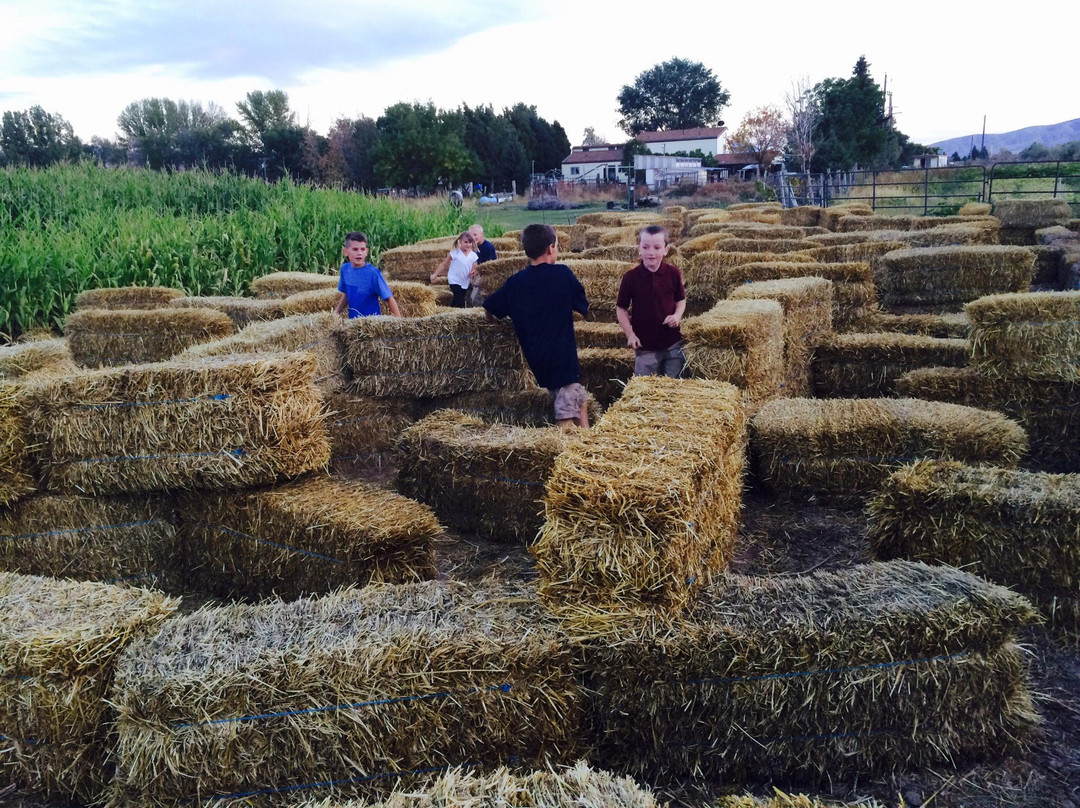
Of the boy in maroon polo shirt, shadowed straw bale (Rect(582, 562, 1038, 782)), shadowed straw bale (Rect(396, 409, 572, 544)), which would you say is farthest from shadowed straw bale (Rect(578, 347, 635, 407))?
shadowed straw bale (Rect(582, 562, 1038, 782))

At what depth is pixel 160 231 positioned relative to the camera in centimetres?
1469

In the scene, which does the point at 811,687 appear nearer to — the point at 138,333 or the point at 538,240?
the point at 538,240

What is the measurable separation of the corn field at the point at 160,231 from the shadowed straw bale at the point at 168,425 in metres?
7.62

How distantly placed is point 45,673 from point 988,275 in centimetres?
1203

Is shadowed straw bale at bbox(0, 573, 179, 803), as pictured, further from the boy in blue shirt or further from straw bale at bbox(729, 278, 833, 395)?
straw bale at bbox(729, 278, 833, 395)

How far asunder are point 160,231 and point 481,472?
37.8 ft

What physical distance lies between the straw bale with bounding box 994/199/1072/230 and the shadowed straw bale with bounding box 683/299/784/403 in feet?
49.5

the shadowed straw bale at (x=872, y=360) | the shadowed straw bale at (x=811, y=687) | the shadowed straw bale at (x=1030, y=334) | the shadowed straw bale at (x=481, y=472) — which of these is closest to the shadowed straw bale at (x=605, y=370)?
the shadowed straw bale at (x=872, y=360)

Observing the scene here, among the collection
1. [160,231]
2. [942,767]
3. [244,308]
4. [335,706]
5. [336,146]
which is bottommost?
[942,767]

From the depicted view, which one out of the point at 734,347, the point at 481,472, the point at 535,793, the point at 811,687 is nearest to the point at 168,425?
the point at 481,472

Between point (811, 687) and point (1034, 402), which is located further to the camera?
point (1034, 402)

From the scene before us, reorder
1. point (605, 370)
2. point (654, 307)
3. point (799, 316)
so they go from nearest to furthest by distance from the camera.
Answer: point (654, 307)
point (605, 370)
point (799, 316)

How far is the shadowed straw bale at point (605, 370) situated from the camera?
28.1 feet

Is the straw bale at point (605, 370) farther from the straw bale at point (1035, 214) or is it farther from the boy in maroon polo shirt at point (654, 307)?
the straw bale at point (1035, 214)
